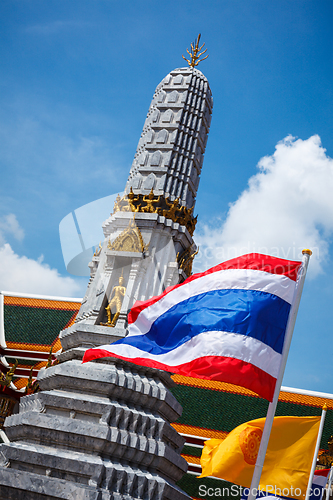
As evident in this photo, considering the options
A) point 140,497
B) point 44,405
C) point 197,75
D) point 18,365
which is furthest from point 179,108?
point 18,365

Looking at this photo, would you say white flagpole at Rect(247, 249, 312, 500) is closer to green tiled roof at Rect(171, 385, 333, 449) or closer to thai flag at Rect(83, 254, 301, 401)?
thai flag at Rect(83, 254, 301, 401)

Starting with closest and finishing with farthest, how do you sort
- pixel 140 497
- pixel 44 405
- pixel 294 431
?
pixel 140 497 → pixel 44 405 → pixel 294 431

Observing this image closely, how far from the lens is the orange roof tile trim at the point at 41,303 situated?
2016 centimetres

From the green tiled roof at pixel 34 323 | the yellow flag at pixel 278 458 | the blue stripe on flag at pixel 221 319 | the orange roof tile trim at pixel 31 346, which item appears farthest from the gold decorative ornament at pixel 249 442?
the green tiled roof at pixel 34 323

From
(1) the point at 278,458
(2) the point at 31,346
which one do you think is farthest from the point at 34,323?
(1) the point at 278,458

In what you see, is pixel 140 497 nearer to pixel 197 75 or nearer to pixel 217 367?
pixel 217 367

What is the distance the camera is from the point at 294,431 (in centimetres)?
959

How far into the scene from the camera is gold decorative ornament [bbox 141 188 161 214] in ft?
37.8

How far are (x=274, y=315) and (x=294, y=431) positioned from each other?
4134 millimetres

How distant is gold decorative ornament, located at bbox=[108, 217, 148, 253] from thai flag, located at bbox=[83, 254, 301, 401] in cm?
344

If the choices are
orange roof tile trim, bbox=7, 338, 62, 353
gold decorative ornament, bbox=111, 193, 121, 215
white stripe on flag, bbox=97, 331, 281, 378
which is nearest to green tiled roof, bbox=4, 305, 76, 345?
orange roof tile trim, bbox=7, 338, 62, 353

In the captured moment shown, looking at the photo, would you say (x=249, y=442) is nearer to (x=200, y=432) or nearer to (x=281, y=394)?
(x=200, y=432)

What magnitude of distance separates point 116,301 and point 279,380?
514 cm

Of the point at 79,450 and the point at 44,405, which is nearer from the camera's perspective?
the point at 79,450
